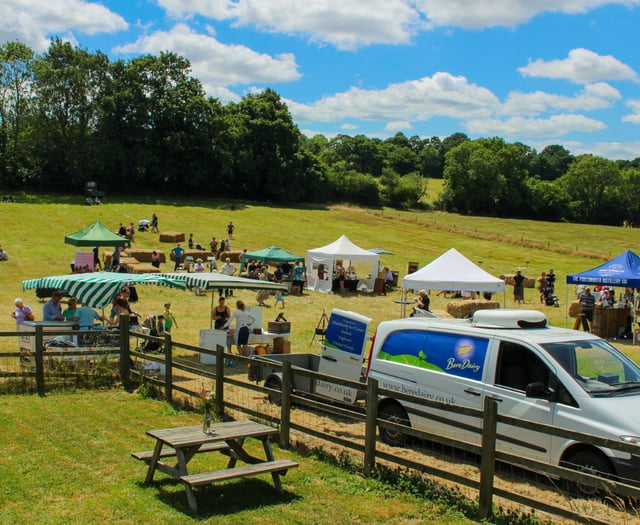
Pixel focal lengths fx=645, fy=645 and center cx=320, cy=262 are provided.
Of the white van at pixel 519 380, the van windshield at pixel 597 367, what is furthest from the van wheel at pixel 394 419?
the van windshield at pixel 597 367

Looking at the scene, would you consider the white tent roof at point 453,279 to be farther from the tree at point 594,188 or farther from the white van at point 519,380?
the tree at point 594,188

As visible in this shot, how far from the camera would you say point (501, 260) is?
4834 centimetres

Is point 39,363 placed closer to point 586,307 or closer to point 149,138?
point 586,307

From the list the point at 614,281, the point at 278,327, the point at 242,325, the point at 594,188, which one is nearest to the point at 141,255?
the point at 278,327

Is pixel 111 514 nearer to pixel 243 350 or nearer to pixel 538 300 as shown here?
pixel 243 350

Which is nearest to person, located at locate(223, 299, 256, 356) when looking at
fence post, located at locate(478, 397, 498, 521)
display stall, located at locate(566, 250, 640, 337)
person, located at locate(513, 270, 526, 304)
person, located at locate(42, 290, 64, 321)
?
person, located at locate(42, 290, 64, 321)

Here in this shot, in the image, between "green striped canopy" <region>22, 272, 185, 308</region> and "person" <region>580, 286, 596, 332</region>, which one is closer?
"green striped canopy" <region>22, 272, 185, 308</region>

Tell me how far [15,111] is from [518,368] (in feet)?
228

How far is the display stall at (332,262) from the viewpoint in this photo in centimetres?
2977

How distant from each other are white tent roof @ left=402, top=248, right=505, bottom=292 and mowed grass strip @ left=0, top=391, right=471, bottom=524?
44.9 feet

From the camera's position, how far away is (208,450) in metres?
6.64

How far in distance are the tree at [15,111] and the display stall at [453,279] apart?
54602mm

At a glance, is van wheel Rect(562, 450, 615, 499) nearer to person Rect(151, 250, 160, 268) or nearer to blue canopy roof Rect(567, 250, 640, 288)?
blue canopy roof Rect(567, 250, 640, 288)

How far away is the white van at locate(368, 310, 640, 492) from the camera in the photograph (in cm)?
670
